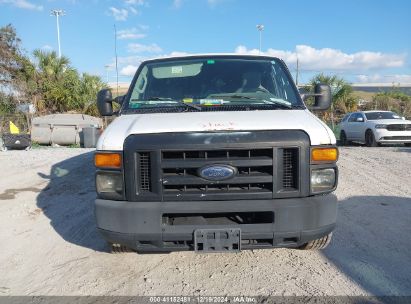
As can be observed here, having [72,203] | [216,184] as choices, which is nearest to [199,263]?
[216,184]

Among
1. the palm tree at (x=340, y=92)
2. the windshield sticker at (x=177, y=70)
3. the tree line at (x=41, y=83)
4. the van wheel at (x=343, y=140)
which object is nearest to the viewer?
the windshield sticker at (x=177, y=70)

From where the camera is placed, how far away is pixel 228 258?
14.0 ft

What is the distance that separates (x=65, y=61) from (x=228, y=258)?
23889 millimetres

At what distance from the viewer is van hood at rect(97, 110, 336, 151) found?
3.48 m

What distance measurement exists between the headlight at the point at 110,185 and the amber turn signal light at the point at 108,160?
0.23ft

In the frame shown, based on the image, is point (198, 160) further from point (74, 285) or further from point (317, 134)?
point (74, 285)

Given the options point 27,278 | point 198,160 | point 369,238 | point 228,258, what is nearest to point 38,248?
point 27,278

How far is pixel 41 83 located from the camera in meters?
24.1

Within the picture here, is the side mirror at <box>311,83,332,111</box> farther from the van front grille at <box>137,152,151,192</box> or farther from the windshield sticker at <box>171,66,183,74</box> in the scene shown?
the van front grille at <box>137,152,151,192</box>

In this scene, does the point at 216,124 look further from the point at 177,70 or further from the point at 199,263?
the point at 177,70

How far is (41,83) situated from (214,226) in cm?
2350

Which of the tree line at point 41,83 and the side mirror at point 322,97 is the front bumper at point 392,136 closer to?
the side mirror at point 322,97

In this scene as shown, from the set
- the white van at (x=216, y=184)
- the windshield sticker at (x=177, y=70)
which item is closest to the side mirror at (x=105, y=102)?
the windshield sticker at (x=177, y=70)

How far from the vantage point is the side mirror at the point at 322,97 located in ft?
16.2
